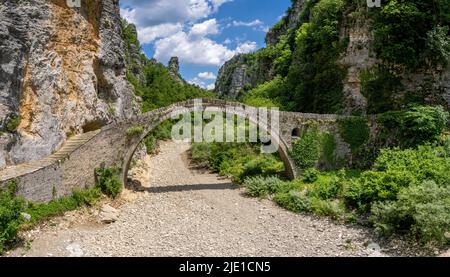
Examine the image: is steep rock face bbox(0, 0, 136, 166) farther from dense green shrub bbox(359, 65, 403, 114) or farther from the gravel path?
dense green shrub bbox(359, 65, 403, 114)

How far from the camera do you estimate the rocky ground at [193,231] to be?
45.4ft

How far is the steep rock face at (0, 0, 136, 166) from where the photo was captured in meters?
17.1

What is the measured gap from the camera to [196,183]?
24.5 meters

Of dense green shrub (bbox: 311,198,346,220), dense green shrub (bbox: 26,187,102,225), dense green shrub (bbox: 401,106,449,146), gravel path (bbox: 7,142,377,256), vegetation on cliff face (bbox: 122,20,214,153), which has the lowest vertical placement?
gravel path (bbox: 7,142,377,256)

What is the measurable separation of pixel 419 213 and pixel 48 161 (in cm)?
1368

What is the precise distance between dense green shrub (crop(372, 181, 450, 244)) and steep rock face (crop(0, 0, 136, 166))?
1367 cm

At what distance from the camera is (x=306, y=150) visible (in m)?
22.6

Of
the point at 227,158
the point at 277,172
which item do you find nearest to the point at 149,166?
the point at 227,158

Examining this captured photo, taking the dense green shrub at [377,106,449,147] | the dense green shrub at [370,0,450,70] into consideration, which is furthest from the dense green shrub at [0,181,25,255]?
the dense green shrub at [370,0,450,70]

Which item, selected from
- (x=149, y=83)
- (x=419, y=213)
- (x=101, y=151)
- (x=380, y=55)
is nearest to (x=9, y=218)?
(x=101, y=151)

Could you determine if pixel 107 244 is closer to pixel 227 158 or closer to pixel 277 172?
pixel 277 172

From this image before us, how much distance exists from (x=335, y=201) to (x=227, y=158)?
36.1 feet

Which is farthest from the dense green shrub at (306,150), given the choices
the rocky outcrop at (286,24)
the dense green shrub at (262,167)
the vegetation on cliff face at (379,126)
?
the rocky outcrop at (286,24)

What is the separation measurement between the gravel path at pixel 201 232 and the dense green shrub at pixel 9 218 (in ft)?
1.86
